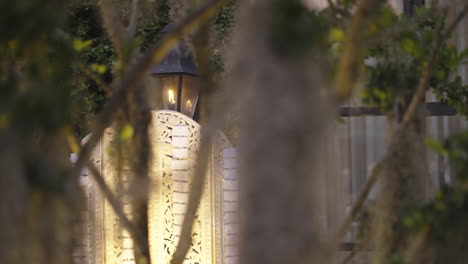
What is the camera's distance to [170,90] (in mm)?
4895

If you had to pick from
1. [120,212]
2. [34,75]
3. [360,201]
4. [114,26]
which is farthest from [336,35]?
[114,26]

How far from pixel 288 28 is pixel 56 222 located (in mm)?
503

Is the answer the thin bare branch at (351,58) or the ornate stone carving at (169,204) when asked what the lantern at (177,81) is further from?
the thin bare branch at (351,58)

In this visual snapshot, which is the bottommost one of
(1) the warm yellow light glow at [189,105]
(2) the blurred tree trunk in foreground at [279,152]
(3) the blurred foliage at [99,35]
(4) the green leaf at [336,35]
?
(2) the blurred tree trunk in foreground at [279,152]

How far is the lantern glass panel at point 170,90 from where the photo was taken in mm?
4758

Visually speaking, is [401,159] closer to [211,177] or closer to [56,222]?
[56,222]

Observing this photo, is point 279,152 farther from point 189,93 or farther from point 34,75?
point 189,93

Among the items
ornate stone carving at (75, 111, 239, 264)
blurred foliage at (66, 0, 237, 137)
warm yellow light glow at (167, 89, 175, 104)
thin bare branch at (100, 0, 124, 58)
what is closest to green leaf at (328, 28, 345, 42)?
thin bare branch at (100, 0, 124, 58)

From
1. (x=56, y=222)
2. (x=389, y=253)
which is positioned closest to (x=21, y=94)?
(x=56, y=222)

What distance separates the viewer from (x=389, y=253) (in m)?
1.60

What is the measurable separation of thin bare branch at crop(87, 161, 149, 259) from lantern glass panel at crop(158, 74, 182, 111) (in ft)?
9.35

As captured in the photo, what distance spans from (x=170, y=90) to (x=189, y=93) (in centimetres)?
15

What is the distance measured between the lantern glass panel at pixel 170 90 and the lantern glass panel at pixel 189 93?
52 millimetres

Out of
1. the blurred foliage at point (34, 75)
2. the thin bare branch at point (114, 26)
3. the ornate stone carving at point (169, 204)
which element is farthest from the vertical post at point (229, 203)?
the blurred foliage at point (34, 75)
